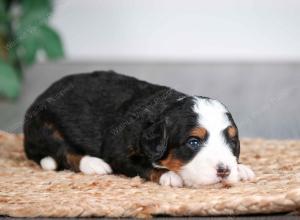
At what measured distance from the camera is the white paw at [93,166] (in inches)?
162

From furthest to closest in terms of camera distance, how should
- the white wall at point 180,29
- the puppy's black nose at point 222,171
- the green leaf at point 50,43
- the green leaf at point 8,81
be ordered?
the white wall at point 180,29 < the green leaf at point 50,43 < the green leaf at point 8,81 < the puppy's black nose at point 222,171

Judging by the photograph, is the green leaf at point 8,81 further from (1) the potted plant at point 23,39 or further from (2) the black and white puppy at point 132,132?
(2) the black and white puppy at point 132,132

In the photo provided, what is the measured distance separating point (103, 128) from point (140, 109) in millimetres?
298

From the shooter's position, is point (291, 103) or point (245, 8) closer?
point (291, 103)

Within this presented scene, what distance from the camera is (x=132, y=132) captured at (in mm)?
3984

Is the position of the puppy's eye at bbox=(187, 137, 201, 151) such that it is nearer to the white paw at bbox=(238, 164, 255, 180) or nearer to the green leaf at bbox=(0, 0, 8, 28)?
the white paw at bbox=(238, 164, 255, 180)

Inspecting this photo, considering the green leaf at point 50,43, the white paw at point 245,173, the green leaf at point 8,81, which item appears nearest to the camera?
the white paw at point 245,173

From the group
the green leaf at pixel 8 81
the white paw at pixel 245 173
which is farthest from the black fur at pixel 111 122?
the green leaf at pixel 8 81

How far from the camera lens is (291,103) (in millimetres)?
7895

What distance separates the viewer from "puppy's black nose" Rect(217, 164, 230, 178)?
3488 mm

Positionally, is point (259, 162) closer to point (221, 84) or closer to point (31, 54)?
point (31, 54)

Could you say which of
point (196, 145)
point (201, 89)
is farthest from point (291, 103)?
point (196, 145)

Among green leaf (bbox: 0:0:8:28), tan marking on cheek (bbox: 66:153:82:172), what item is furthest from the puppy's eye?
green leaf (bbox: 0:0:8:28)

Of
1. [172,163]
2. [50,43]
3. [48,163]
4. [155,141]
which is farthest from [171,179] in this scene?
[50,43]
